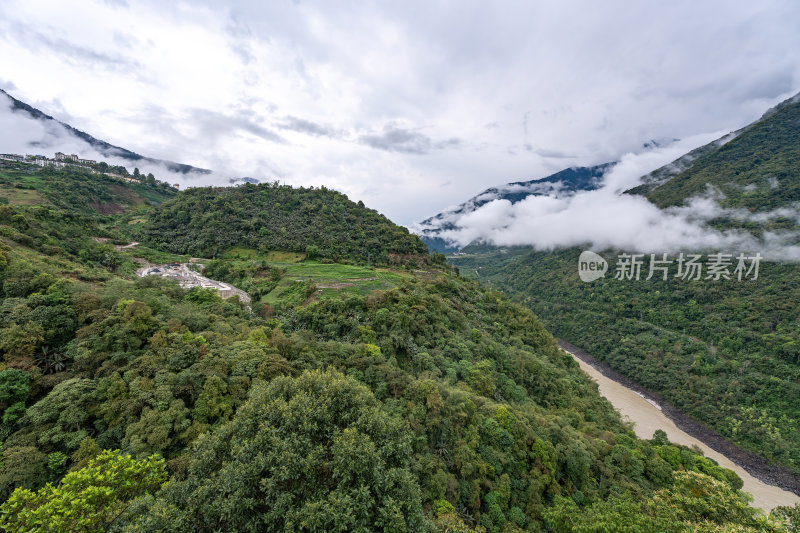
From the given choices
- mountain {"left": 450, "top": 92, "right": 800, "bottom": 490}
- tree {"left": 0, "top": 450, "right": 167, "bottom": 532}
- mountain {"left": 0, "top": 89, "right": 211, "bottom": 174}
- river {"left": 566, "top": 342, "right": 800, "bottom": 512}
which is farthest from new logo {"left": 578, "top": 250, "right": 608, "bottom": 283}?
mountain {"left": 0, "top": 89, "right": 211, "bottom": 174}

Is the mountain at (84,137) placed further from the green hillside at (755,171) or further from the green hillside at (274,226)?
the green hillside at (755,171)

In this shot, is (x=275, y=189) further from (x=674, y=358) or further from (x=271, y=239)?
(x=674, y=358)

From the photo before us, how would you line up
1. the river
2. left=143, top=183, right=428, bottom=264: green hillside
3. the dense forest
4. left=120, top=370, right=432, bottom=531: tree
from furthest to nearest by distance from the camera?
left=143, top=183, right=428, bottom=264: green hillside < the river < the dense forest < left=120, top=370, right=432, bottom=531: tree

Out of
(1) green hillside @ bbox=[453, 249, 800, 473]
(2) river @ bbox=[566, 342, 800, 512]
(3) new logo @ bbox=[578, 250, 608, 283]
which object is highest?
(3) new logo @ bbox=[578, 250, 608, 283]

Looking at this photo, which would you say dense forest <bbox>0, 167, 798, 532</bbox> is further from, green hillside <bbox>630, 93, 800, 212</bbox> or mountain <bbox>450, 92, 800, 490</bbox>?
green hillside <bbox>630, 93, 800, 212</bbox>

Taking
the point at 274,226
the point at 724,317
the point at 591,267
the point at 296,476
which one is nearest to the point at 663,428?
the point at 724,317

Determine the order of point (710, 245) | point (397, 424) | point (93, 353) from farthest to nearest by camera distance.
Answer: point (710, 245)
point (93, 353)
point (397, 424)

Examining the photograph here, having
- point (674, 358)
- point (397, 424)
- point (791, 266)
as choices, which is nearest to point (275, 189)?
point (397, 424)

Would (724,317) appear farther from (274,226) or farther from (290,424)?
(274,226)
